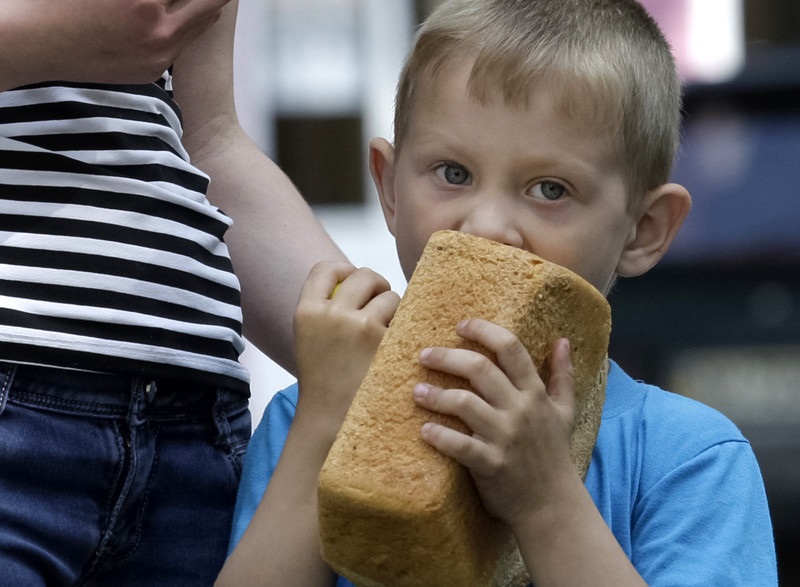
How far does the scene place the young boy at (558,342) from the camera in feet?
5.51

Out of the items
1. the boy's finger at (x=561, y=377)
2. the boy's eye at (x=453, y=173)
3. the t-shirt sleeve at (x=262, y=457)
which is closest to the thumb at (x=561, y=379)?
the boy's finger at (x=561, y=377)

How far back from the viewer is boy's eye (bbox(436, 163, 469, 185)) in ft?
6.19

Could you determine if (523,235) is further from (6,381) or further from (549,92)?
(6,381)

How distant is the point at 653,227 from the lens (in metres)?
2.06

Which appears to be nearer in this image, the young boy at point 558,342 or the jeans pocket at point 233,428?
the young boy at point 558,342

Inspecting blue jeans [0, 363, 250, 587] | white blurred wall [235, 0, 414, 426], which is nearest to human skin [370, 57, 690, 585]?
blue jeans [0, 363, 250, 587]

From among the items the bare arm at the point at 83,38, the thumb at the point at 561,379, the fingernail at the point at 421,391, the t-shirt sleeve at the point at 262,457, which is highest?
the bare arm at the point at 83,38

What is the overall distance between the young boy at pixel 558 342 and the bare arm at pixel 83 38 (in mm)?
398

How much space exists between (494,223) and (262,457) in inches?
20.2

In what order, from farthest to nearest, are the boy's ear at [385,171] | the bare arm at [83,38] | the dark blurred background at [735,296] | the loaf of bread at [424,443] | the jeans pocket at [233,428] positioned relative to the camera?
the dark blurred background at [735,296]
the boy's ear at [385,171]
the jeans pocket at [233,428]
the bare arm at [83,38]
the loaf of bread at [424,443]

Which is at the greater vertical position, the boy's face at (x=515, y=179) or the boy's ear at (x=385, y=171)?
the boy's face at (x=515, y=179)

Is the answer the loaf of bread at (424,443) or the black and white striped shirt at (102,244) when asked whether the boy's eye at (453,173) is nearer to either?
the loaf of bread at (424,443)

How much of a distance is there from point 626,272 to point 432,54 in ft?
1.46

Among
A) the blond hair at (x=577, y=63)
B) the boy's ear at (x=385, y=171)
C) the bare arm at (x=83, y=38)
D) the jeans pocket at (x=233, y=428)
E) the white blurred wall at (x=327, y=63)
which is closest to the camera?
the bare arm at (x=83, y=38)
